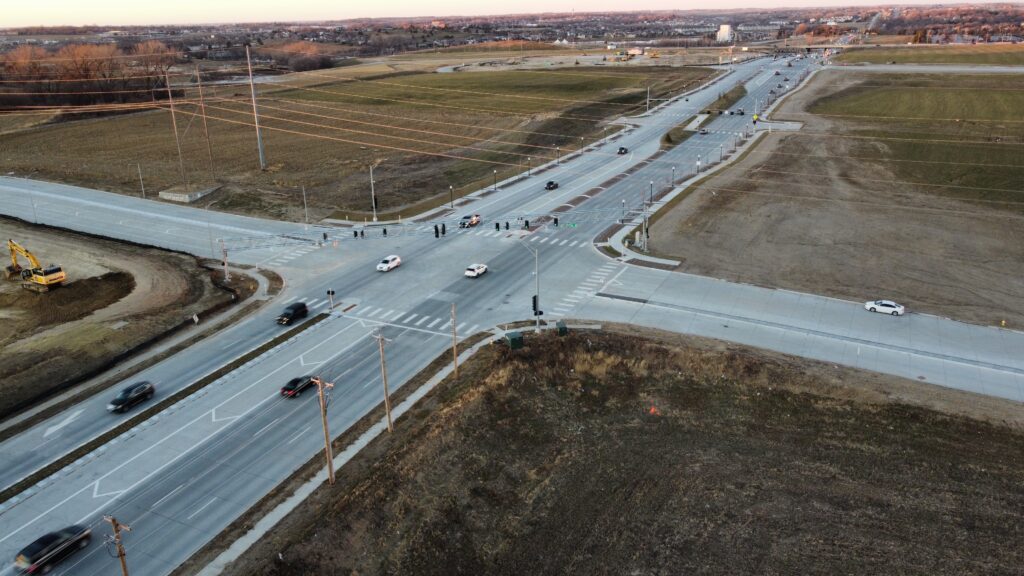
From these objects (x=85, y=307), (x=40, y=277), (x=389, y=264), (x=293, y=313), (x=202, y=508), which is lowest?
(x=202, y=508)

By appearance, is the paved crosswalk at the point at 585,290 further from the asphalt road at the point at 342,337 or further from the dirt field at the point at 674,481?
the dirt field at the point at 674,481

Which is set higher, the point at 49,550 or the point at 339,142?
the point at 339,142

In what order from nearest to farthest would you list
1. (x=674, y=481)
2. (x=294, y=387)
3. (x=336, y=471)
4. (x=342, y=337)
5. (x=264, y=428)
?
(x=674, y=481)
(x=336, y=471)
(x=264, y=428)
(x=294, y=387)
(x=342, y=337)

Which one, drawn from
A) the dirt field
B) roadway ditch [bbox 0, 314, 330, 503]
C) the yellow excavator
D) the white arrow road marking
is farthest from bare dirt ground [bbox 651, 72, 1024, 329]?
the yellow excavator

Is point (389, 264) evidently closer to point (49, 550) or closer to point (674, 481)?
point (674, 481)

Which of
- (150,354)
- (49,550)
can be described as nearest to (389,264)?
(150,354)

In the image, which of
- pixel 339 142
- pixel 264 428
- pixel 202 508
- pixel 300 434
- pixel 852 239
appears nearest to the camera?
pixel 202 508
